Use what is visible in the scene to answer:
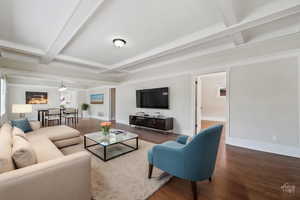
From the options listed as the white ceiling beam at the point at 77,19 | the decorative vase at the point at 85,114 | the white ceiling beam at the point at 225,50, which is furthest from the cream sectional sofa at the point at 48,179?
the decorative vase at the point at 85,114

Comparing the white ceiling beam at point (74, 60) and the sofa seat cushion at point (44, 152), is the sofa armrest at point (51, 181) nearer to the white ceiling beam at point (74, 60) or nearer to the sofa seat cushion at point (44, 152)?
the sofa seat cushion at point (44, 152)

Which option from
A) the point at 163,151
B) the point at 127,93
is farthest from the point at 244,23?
the point at 127,93

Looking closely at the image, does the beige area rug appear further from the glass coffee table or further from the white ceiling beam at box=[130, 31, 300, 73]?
the white ceiling beam at box=[130, 31, 300, 73]

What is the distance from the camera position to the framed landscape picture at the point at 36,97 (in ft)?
25.2

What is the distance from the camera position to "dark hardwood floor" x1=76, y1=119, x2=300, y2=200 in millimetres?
1676

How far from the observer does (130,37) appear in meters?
2.98

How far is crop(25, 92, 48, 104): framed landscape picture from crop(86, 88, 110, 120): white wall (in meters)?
2.46

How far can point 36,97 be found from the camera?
26.1 ft

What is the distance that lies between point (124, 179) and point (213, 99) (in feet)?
22.7

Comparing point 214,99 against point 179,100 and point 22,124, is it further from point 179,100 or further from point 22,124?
point 22,124

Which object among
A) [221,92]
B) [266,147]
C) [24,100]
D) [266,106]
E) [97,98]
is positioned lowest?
[266,147]

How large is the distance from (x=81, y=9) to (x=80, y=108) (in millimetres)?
8730

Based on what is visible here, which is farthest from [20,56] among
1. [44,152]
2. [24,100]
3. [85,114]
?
[85,114]

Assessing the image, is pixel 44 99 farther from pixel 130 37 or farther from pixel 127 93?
pixel 130 37
